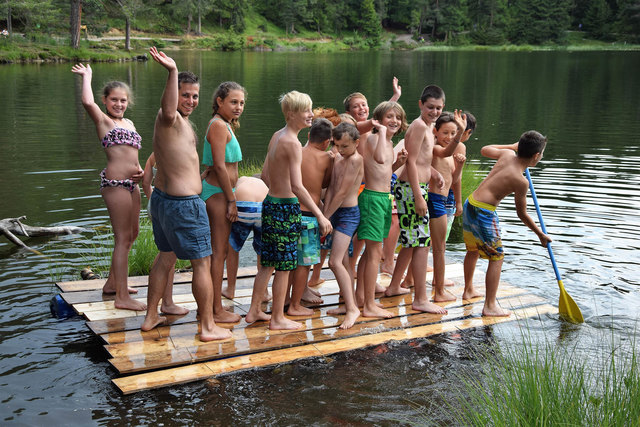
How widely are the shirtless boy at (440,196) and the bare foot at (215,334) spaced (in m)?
2.10

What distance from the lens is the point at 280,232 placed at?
502 centimetres

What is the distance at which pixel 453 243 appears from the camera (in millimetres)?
8859

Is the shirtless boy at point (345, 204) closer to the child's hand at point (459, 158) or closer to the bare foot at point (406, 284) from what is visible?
the bare foot at point (406, 284)

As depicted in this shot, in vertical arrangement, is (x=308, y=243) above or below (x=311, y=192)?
below

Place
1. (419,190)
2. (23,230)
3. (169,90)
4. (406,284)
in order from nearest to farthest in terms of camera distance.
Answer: (169,90) → (419,190) → (406,284) → (23,230)

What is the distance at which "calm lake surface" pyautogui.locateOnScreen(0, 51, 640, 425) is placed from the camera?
431 centimetres

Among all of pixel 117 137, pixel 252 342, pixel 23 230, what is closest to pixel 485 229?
pixel 252 342

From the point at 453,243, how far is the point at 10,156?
973 centimetres

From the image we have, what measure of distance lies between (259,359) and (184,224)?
3.73 ft

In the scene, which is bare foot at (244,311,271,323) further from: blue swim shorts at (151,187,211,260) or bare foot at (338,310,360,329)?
blue swim shorts at (151,187,211,260)

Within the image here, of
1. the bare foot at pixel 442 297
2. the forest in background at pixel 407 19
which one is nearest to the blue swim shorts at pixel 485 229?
the bare foot at pixel 442 297

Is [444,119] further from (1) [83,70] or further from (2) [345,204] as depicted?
(1) [83,70]

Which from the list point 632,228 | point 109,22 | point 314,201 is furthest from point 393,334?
point 109,22

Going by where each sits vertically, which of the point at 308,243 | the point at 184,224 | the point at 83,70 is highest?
the point at 83,70
